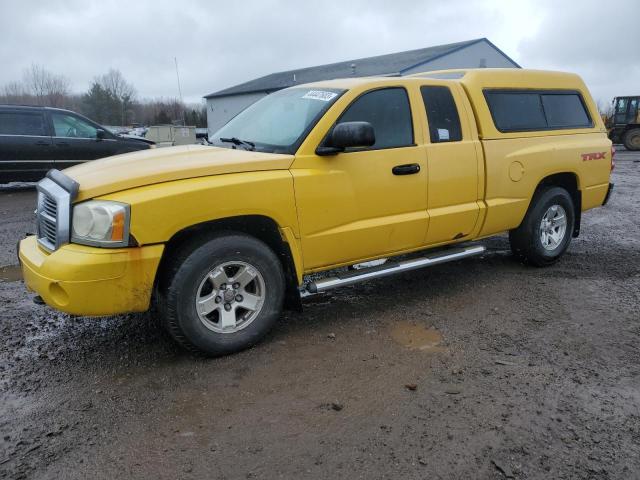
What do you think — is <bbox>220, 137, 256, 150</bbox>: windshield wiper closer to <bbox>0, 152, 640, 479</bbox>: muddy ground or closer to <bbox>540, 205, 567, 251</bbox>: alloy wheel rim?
<bbox>0, 152, 640, 479</bbox>: muddy ground

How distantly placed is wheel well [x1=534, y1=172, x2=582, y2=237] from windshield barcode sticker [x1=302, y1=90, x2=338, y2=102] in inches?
100

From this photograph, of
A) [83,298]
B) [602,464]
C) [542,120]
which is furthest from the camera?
[542,120]

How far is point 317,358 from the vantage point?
3604 millimetres

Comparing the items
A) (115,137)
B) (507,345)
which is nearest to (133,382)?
(507,345)

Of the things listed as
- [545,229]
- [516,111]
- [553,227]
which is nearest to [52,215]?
[516,111]

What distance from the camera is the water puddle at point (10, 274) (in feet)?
17.5

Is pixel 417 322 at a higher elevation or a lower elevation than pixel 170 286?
lower

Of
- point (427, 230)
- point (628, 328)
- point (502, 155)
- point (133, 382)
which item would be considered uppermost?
point (502, 155)

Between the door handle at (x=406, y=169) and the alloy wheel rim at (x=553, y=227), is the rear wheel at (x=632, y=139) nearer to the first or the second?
the alloy wheel rim at (x=553, y=227)

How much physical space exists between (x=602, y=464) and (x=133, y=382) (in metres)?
2.67

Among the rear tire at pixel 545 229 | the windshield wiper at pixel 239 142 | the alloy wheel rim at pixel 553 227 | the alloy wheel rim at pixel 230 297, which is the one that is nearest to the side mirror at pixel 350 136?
the windshield wiper at pixel 239 142

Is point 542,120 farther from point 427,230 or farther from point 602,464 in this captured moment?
point 602,464

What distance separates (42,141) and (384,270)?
31.4 ft

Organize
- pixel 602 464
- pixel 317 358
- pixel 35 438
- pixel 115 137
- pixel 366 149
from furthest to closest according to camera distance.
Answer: pixel 115 137
pixel 366 149
pixel 317 358
pixel 35 438
pixel 602 464
